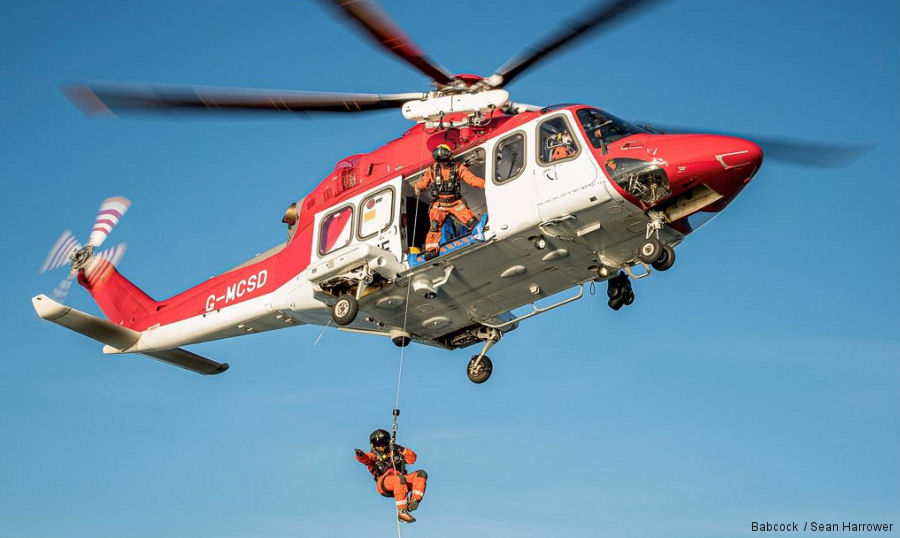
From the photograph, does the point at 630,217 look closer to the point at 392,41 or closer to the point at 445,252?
the point at 445,252

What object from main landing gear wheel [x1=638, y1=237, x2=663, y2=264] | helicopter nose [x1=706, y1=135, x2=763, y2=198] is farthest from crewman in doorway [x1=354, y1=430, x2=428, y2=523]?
helicopter nose [x1=706, y1=135, x2=763, y2=198]

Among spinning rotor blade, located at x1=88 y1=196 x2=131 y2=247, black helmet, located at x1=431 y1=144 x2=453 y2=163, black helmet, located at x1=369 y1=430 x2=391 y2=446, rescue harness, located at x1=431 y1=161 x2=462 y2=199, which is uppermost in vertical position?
spinning rotor blade, located at x1=88 y1=196 x2=131 y2=247

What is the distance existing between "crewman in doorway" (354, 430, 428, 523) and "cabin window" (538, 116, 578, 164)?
4.69m

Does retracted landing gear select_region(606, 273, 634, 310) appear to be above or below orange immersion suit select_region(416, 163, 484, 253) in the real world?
below

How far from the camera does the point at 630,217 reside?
16.9 m

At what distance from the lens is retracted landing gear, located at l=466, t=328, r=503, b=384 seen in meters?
19.9

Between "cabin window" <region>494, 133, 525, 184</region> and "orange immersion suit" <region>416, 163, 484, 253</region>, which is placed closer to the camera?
"cabin window" <region>494, 133, 525, 184</region>

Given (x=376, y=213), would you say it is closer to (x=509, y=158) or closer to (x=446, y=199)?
(x=446, y=199)

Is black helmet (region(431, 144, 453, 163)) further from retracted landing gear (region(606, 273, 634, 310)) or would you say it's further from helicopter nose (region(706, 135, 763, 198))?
helicopter nose (region(706, 135, 763, 198))

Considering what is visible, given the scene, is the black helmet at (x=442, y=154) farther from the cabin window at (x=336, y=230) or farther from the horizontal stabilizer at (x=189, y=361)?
the horizontal stabilizer at (x=189, y=361)

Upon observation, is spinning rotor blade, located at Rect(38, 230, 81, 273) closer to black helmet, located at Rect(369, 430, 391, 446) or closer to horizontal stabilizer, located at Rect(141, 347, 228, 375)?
horizontal stabilizer, located at Rect(141, 347, 228, 375)

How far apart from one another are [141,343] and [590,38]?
1056cm

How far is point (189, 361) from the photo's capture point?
22.0 meters

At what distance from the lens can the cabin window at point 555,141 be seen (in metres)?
17.1
